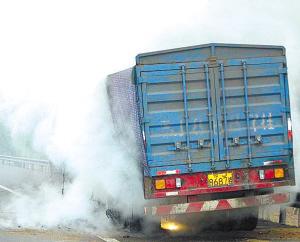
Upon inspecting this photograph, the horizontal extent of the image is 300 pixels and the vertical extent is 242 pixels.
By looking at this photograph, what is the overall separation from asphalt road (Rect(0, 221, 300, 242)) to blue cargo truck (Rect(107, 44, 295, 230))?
2.15 ft

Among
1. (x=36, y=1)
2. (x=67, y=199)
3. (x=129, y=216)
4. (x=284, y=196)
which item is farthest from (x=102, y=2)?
(x=284, y=196)

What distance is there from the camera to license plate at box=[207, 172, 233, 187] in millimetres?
9297

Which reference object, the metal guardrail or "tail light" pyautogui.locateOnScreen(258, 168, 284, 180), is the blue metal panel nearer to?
"tail light" pyautogui.locateOnScreen(258, 168, 284, 180)

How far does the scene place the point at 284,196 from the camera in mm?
9328

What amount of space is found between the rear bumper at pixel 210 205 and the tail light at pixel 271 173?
1.07 ft

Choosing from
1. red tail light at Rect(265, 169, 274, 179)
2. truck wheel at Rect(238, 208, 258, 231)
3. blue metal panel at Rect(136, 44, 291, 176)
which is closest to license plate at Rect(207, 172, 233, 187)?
blue metal panel at Rect(136, 44, 291, 176)

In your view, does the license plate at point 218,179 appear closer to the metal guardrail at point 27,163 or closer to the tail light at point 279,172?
the tail light at point 279,172

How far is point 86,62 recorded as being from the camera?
15.8 m

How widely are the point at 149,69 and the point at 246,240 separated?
2.95 m

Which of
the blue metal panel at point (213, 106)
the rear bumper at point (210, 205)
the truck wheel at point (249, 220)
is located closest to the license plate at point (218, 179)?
the blue metal panel at point (213, 106)

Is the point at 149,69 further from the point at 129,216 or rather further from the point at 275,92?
the point at 129,216

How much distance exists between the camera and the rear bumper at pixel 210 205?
29.3 ft

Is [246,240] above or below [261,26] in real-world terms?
below

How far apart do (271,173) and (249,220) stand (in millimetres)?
1326
